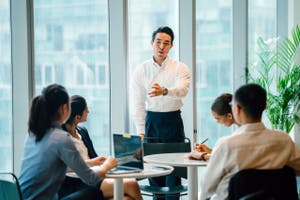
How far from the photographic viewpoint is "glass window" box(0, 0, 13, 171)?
4711mm

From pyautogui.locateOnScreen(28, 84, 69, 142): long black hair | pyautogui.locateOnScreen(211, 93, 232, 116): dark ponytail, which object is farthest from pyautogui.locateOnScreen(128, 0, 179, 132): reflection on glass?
pyautogui.locateOnScreen(28, 84, 69, 142): long black hair

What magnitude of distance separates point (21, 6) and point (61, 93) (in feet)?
6.87

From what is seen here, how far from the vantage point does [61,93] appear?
9.32 ft

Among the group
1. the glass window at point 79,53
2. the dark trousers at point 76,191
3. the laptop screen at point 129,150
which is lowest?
the dark trousers at point 76,191

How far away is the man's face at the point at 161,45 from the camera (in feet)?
14.3

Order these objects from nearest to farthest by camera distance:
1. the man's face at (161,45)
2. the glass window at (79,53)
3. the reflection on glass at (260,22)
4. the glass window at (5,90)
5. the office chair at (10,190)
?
the office chair at (10,190), the man's face at (161,45), the glass window at (5,90), the glass window at (79,53), the reflection on glass at (260,22)

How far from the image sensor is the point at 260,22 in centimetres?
574

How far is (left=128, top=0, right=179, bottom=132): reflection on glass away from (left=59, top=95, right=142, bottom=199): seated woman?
4.91 feet

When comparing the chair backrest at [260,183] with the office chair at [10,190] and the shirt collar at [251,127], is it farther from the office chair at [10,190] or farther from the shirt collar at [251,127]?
the office chair at [10,190]

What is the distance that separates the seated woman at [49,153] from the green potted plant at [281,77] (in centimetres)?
294

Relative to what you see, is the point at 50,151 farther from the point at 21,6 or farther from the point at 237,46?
the point at 237,46

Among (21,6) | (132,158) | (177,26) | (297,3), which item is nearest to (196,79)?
(177,26)

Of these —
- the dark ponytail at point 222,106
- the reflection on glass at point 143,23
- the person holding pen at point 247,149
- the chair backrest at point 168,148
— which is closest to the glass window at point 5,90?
the reflection on glass at point 143,23

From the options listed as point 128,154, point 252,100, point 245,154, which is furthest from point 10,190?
point 252,100
